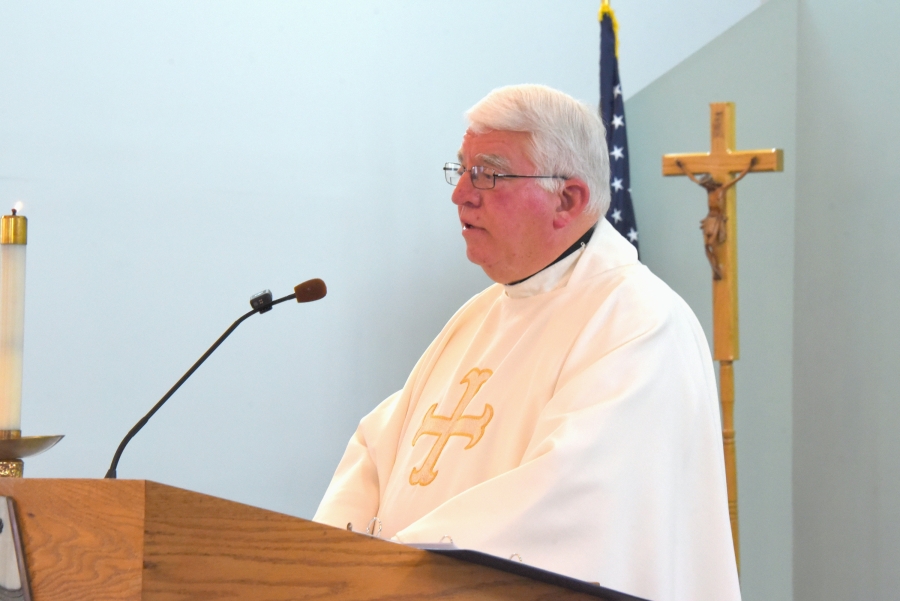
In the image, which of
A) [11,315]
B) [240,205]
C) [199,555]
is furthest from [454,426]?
[240,205]

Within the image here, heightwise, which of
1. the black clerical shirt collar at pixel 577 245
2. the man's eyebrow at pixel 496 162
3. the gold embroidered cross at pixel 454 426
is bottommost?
the gold embroidered cross at pixel 454 426

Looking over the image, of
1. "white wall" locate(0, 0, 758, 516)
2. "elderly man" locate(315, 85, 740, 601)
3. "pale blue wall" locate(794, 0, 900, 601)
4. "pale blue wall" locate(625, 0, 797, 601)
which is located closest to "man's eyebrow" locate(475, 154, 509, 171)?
"elderly man" locate(315, 85, 740, 601)

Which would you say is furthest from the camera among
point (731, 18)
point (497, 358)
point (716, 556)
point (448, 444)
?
point (731, 18)

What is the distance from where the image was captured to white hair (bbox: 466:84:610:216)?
255 cm

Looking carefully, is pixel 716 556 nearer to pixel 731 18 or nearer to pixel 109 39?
pixel 109 39

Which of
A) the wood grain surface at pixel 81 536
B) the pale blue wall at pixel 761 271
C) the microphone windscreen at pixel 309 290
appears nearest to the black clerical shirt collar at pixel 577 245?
the microphone windscreen at pixel 309 290

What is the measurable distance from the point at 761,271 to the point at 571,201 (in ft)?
5.87

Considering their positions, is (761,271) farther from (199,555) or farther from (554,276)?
(199,555)

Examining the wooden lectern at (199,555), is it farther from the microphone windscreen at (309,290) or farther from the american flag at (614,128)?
the american flag at (614,128)

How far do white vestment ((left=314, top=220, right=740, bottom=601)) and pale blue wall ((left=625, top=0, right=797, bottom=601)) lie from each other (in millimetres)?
1692

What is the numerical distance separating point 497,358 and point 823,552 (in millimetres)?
1883

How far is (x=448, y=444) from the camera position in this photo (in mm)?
2467

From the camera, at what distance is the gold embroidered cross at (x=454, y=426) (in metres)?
2.44

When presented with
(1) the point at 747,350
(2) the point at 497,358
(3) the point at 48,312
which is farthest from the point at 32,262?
(1) the point at 747,350
